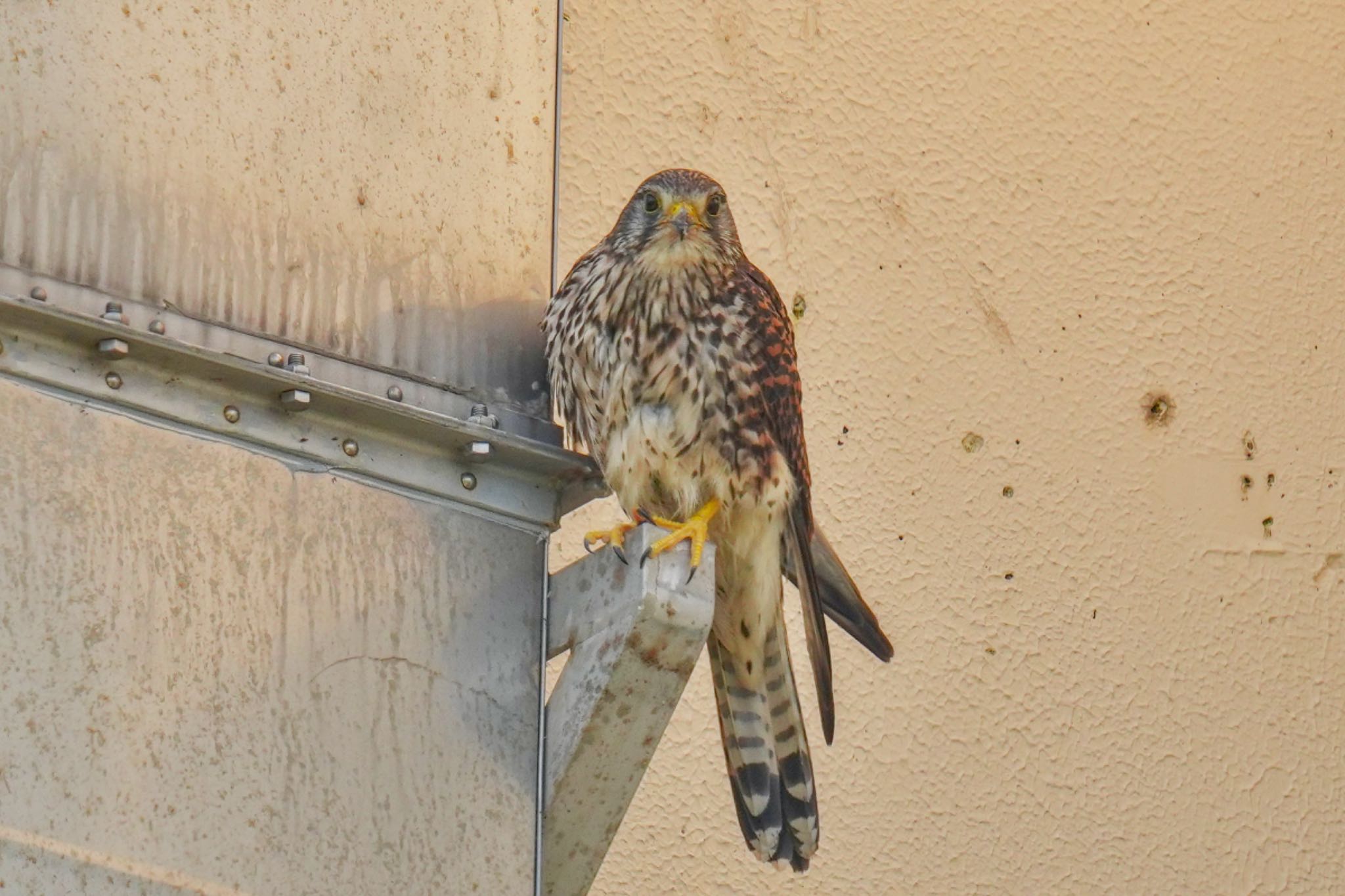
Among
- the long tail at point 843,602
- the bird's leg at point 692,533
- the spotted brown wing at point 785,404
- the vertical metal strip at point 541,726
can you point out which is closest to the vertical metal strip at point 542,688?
the vertical metal strip at point 541,726

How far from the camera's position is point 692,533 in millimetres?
2447

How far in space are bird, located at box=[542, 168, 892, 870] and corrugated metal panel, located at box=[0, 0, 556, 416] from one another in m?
0.36

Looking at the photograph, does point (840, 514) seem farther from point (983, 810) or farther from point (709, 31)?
point (709, 31)

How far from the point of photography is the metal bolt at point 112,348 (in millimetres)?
1906

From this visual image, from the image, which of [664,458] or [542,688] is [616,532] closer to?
[664,458]

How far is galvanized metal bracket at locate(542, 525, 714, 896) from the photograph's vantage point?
2.15 meters

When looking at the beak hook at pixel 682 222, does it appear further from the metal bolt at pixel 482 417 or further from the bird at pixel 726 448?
the metal bolt at pixel 482 417

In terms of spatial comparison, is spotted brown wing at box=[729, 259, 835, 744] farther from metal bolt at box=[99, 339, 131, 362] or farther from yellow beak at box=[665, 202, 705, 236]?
metal bolt at box=[99, 339, 131, 362]

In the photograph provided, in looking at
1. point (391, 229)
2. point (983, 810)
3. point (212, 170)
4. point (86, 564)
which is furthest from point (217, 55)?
point (983, 810)

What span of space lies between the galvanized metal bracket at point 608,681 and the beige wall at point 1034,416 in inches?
31.5

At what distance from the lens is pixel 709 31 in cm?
349

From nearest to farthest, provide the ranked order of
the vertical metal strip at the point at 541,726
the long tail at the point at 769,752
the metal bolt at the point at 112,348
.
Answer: the metal bolt at the point at 112,348, the vertical metal strip at the point at 541,726, the long tail at the point at 769,752

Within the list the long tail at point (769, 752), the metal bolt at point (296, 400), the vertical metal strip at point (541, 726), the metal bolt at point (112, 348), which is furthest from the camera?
the long tail at point (769, 752)

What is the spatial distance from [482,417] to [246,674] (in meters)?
0.43
